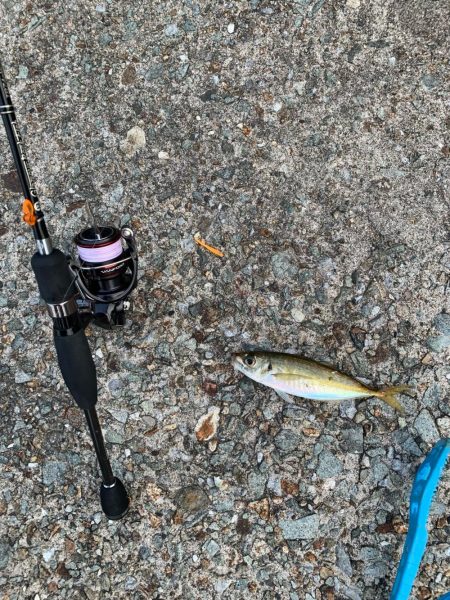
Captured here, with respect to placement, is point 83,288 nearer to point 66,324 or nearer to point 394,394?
point 66,324

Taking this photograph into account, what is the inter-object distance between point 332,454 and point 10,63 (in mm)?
2680

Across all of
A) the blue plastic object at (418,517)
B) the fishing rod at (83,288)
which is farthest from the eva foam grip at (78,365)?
the blue plastic object at (418,517)

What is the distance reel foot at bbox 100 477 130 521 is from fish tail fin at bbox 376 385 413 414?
1.35 meters

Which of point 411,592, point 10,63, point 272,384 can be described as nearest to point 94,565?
Answer: point 272,384

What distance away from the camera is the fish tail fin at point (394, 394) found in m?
2.75

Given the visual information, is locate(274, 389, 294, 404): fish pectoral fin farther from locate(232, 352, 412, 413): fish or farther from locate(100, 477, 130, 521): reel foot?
locate(100, 477, 130, 521): reel foot

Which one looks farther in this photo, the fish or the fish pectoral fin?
the fish pectoral fin

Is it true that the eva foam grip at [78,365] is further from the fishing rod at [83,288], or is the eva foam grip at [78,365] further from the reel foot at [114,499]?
the reel foot at [114,499]

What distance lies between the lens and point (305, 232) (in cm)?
293

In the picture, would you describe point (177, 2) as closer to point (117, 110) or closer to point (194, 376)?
point (117, 110)

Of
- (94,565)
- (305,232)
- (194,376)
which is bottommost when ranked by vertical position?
(94,565)

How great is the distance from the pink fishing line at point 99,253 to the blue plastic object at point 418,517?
181cm

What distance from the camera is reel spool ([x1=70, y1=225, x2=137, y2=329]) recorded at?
2496 millimetres

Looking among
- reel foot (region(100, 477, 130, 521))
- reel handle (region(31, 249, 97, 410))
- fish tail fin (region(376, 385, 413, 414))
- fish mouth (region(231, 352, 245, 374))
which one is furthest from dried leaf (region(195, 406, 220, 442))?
fish tail fin (region(376, 385, 413, 414))
